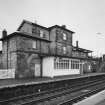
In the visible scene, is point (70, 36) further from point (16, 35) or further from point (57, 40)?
point (16, 35)

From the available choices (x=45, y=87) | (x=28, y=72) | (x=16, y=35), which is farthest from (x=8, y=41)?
(x=45, y=87)

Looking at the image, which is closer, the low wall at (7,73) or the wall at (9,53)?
the low wall at (7,73)

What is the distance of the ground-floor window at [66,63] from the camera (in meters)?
23.1

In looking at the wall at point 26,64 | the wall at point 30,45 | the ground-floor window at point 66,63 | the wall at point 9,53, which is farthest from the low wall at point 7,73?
the ground-floor window at point 66,63

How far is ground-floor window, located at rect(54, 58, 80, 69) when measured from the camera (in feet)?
75.8

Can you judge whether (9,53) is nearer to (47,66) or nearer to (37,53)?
(37,53)

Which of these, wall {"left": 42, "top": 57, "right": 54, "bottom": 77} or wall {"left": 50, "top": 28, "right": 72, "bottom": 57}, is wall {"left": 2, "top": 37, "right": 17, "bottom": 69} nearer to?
wall {"left": 42, "top": 57, "right": 54, "bottom": 77}

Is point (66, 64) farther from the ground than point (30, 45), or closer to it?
closer to it

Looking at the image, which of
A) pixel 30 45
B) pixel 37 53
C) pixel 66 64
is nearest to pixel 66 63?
pixel 66 64

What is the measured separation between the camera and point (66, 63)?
81.7 feet

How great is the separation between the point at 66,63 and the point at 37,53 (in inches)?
249

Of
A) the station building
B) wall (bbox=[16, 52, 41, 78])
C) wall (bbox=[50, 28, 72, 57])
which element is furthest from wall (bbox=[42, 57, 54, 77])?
wall (bbox=[50, 28, 72, 57])

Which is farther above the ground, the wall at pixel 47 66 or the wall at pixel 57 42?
the wall at pixel 57 42

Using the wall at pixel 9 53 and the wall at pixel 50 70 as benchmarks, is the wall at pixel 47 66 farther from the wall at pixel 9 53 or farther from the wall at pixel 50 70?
the wall at pixel 9 53
